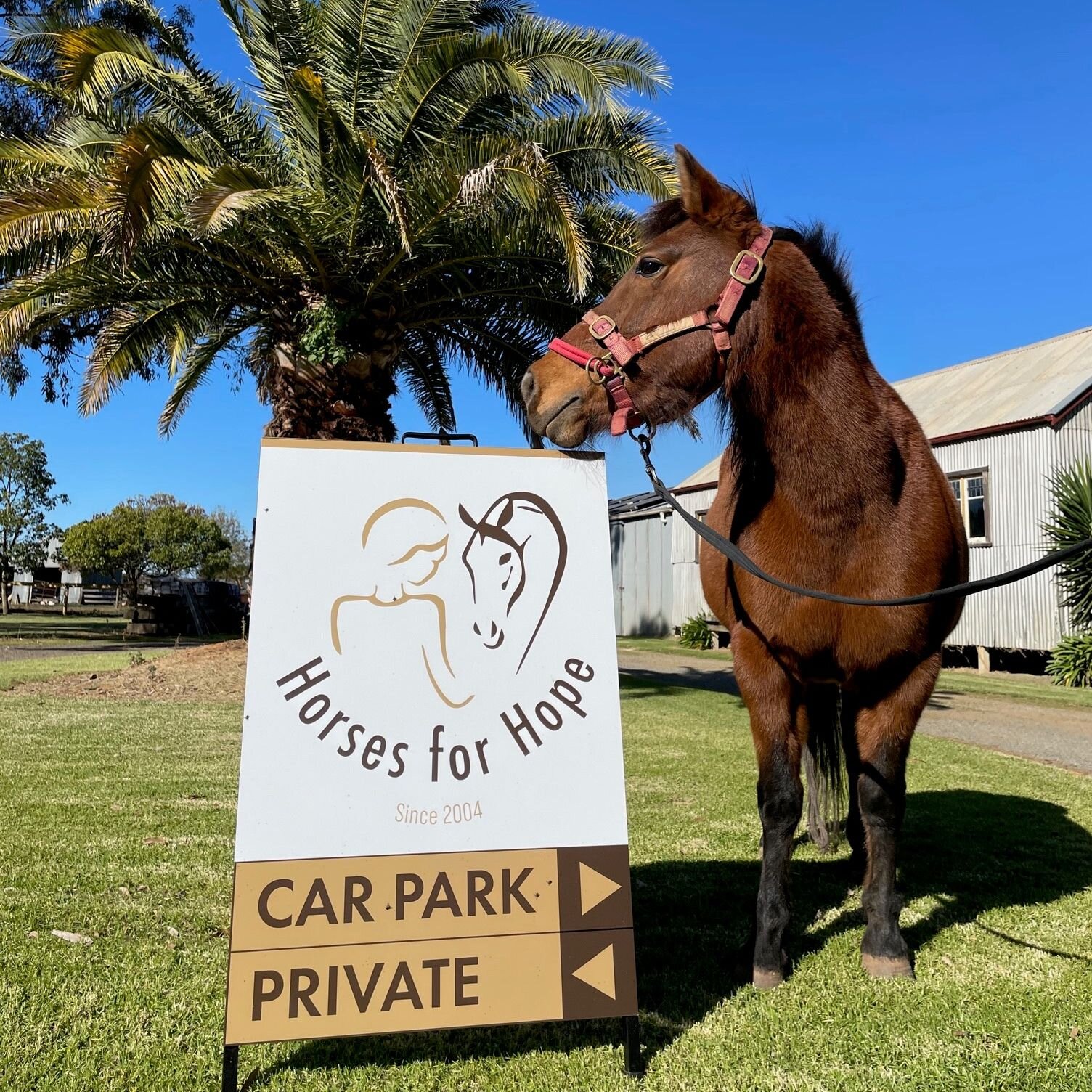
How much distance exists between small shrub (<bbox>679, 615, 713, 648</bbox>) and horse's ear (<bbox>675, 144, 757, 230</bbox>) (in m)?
22.4

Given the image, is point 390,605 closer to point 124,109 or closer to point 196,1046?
point 196,1046

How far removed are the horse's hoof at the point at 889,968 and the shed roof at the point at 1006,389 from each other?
15.0 m

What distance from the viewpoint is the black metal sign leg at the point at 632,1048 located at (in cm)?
245

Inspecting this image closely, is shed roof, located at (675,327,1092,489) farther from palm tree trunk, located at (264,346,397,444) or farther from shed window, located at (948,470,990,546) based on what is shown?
palm tree trunk, located at (264,346,397,444)

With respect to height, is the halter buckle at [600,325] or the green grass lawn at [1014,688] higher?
the halter buckle at [600,325]

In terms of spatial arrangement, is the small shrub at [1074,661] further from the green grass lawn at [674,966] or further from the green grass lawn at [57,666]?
the green grass lawn at [57,666]

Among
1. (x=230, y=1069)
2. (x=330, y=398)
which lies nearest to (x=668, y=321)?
(x=230, y=1069)

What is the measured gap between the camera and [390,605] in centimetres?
263

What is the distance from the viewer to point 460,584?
8.82ft

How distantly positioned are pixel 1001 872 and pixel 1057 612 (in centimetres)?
1378

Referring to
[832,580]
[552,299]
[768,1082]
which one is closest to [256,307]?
[552,299]

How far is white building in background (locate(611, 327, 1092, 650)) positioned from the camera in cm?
1666

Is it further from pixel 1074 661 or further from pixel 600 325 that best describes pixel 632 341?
pixel 1074 661

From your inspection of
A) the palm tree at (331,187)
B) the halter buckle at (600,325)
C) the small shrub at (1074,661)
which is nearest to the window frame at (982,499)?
the small shrub at (1074,661)
